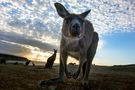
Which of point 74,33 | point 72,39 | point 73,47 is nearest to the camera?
point 74,33

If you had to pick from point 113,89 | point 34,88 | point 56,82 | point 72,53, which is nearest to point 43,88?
point 34,88

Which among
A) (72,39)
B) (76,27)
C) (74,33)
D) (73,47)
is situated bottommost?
(73,47)

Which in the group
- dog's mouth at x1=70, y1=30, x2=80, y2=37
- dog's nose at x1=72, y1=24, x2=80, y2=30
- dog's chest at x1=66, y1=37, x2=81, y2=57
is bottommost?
dog's chest at x1=66, y1=37, x2=81, y2=57

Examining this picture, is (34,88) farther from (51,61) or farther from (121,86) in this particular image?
(51,61)

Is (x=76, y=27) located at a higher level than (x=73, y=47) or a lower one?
higher

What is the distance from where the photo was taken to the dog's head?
7.65 m

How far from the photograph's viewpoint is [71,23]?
25.5ft

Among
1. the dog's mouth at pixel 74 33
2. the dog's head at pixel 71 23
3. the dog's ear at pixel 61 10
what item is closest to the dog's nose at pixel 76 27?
the dog's head at pixel 71 23

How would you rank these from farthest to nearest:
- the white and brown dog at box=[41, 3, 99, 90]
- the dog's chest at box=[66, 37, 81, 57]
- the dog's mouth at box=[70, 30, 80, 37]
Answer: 1. the dog's chest at box=[66, 37, 81, 57]
2. the white and brown dog at box=[41, 3, 99, 90]
3. the dog's mouth at box=[70, 30, 80, 37]

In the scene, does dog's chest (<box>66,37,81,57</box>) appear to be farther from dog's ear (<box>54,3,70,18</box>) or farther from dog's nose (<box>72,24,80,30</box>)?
dog's ear (<box>54,3,70,18</box>)

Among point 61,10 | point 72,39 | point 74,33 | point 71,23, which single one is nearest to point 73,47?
point 72,39

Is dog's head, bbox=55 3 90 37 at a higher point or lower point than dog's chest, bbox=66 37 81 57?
higher

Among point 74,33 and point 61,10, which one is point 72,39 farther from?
point 61,10

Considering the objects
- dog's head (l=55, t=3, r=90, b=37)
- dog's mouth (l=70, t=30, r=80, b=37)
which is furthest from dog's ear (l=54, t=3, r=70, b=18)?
dog's mouth (l=70, t=30, r=80, b=37)
